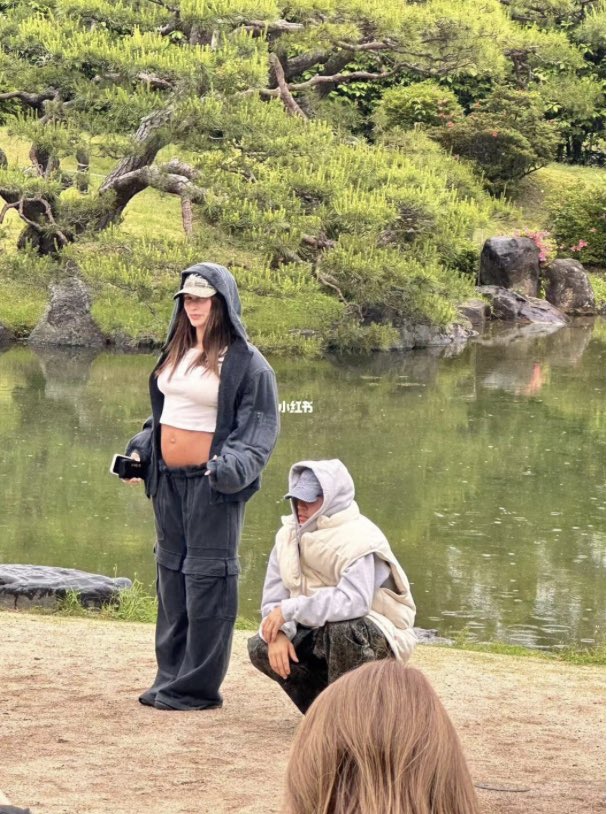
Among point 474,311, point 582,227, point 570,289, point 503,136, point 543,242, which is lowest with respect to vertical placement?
point 474,311

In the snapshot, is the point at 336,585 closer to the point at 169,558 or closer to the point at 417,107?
the point at 169,558

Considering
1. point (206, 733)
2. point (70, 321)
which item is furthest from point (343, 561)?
point (70, 321)

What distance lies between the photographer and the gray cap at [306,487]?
373 centimetres

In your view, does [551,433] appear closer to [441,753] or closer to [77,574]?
[77,574]

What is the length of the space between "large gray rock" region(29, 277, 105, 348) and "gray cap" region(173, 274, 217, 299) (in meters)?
14.2

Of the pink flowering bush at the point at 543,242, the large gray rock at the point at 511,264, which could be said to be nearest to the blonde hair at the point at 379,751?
the large gray rock at the point at 511,264

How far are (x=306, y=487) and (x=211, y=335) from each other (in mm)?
651

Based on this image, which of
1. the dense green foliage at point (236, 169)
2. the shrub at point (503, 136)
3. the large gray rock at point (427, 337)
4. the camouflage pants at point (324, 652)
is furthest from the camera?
the shrub at point (503, 136)

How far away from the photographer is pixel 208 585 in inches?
162

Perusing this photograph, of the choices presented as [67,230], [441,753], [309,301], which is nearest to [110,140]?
[67,230]

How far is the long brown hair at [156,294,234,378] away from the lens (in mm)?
4176

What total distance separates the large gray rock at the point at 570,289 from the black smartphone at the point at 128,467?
1958 cm

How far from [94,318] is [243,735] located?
1452 cm

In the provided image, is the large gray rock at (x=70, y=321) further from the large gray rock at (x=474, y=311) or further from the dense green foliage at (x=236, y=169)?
the large gray rock at (x=474, y=311)
